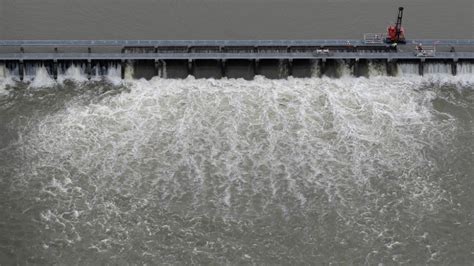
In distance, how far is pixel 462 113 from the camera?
189 ft

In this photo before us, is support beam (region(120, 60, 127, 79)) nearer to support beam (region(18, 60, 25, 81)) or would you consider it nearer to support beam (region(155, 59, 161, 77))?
support beam (region(155, 59, 161, 77))

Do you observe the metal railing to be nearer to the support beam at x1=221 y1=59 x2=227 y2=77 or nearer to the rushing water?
the rushing water

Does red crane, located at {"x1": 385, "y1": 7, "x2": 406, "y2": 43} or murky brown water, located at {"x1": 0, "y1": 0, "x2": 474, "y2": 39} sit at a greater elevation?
murky brown water, located at {"x1": 0, "y1": 0, "x2": 474, "y2": 39}

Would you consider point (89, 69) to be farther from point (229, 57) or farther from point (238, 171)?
point (238, 171)

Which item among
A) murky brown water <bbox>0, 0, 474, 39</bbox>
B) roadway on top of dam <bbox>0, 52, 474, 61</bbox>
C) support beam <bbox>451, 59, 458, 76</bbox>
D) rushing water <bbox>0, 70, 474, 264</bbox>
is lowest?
rushing water <bbox>0, 70, 474, 264</bbox>

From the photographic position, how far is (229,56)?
61.1 metres

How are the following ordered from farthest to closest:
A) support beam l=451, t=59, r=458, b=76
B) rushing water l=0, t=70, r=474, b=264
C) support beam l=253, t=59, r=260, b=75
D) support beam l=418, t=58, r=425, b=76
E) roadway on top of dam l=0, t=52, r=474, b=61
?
support beam l=451, t=59, r=458, b=76 < support beam l=418, t=58, r=425, b=76 < support beam l=253, t=59, r=260, b=75 < roadway on top of dam l=0, t=52, r=474, b=61 < rushing water l=0, t=70, r=474, b=264

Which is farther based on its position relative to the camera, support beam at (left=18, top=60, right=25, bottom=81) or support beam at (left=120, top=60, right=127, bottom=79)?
support beam at (left=120, top=60, right=127, bottom=79)

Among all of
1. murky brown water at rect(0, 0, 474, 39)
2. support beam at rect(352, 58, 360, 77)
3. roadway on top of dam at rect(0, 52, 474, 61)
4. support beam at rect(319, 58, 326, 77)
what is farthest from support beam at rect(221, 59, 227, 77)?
support beam at rect(352, 58, 360, 77)

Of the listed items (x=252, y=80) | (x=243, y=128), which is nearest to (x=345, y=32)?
(x=252, y=80)

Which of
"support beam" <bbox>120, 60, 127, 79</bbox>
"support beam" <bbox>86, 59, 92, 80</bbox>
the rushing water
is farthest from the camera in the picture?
"support beam" <bbox>120, 60, 127, 79</bbox>

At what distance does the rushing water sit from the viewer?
46312mm

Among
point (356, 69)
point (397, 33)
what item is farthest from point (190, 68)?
point (397, 33)

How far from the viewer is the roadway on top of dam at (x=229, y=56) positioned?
60.1 metres
